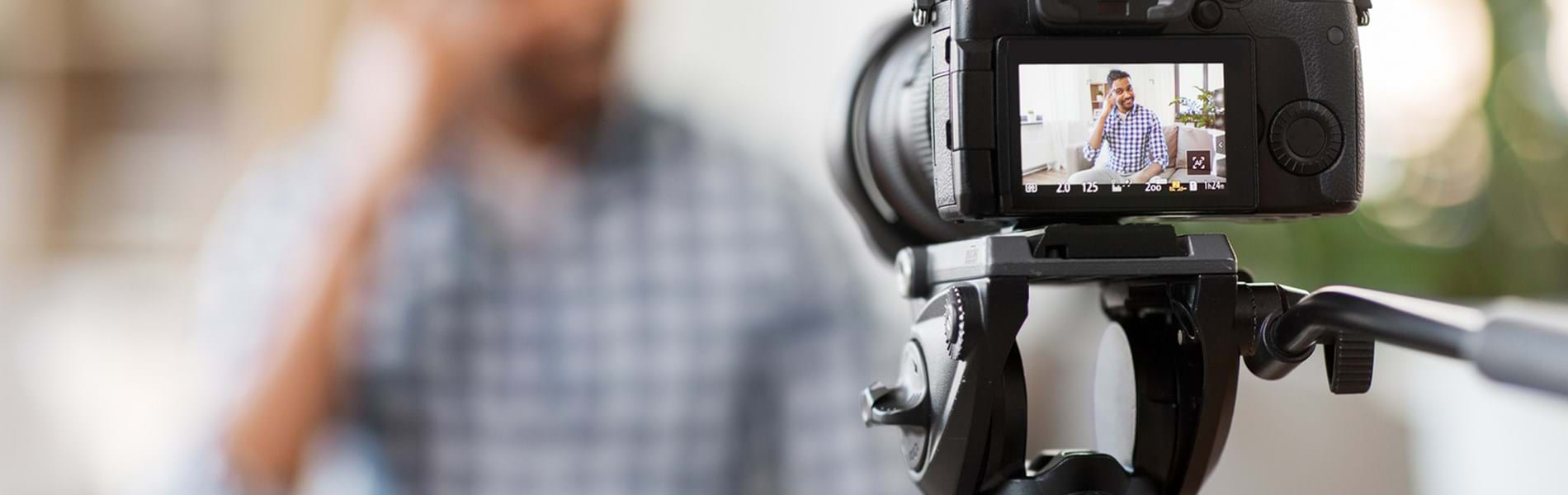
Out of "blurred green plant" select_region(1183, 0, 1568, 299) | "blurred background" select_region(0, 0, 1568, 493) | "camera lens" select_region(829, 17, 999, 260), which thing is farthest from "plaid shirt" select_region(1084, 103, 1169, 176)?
"blurred green plant" select_region(1183, 0, 1568, 299)

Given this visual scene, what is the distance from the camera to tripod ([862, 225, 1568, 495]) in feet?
1.32

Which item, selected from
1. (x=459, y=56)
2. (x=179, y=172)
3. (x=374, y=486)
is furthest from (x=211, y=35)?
(x=374, y=486)

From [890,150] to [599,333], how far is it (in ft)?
2.56

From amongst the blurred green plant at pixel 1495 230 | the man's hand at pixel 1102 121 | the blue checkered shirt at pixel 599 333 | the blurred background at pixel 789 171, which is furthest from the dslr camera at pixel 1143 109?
the blue checkered shirt at pixel 599 333

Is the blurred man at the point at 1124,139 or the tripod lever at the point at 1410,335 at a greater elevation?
the blurred man at the point at 1124,139

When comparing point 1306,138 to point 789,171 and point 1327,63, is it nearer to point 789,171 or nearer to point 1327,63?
point 1327,63

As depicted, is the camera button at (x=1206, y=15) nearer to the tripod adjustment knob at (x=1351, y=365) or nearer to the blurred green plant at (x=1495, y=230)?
the tripod adjustment knob at (x=1351, y=365)

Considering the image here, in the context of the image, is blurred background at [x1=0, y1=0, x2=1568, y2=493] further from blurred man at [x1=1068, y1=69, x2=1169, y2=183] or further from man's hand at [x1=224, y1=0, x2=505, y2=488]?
blurred man at [x1=1068, y1=69, x2=1169, y2=183]

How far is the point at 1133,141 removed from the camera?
0.40 metres

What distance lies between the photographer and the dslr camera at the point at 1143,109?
396 mm

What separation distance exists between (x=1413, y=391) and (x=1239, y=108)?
357 mm

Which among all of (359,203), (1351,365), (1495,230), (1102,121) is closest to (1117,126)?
(1102,121)

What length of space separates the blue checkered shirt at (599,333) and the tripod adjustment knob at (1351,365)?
2.73ft

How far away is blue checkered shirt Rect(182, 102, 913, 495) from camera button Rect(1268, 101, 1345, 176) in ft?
2.65
